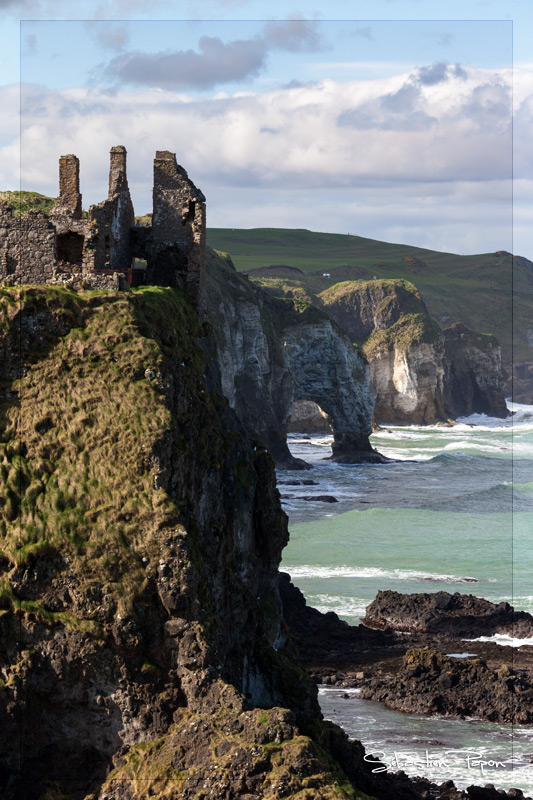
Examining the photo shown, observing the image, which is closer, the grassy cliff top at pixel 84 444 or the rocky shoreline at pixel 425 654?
the grassy cliff top at pixel 84 444

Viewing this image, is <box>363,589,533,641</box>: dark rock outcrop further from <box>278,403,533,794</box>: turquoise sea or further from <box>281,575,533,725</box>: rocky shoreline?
<box>278,403,533,794</box>: turquoise sea

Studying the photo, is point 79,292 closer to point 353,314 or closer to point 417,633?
point 417,633

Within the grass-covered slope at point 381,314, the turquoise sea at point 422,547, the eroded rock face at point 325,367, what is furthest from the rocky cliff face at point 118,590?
the grass-covered slope at point 381,314

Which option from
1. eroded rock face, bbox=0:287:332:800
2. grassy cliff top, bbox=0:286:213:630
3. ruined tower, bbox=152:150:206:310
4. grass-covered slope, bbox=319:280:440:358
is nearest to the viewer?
eroded rock face, bbox=0:287:332:800

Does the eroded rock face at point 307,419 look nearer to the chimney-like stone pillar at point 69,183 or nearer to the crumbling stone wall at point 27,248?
the chimney-like stone pillar at point 69,183

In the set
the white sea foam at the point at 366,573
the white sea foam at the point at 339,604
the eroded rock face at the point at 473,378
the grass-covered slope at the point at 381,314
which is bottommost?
the white sea foam at the point at 339,604

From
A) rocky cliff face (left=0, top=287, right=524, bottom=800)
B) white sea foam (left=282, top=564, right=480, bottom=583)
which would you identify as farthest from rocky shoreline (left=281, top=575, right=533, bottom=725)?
rocky cliff face (left=0, top=287, right=524, bottom=800)

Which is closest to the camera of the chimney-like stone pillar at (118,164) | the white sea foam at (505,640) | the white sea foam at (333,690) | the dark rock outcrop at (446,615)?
the chimney-like stone pillar at (118,164)

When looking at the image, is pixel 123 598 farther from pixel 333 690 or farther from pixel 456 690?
pixel 456 690
